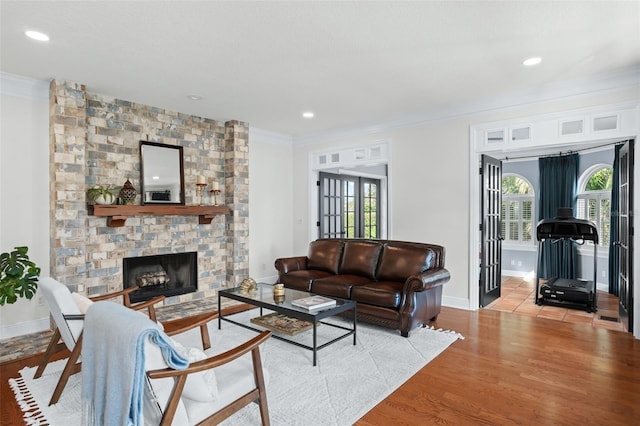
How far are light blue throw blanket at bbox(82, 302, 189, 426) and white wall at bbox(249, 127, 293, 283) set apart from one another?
4.49 metres

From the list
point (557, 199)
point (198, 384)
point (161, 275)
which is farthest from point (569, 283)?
point (161, 275)

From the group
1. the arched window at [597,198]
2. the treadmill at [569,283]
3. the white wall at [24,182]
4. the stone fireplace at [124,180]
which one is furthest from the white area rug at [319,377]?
the arched window at [597,198]

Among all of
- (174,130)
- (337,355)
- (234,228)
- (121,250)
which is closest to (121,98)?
(174,130)

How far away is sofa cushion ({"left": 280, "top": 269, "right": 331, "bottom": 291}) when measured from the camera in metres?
4.60

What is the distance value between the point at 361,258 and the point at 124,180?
3.18 metres

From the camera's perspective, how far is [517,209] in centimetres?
809

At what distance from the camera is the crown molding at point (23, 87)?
12.6ft

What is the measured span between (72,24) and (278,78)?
183 centimetres

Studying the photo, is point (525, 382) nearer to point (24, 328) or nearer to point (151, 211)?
point (151, 211)

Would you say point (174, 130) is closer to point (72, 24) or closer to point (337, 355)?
point (72, 24)

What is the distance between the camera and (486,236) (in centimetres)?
503

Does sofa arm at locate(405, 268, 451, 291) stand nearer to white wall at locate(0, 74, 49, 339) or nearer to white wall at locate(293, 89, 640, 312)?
white wall at locate(293, 89, 640, 312)

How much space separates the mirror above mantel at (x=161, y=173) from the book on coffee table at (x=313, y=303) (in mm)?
2627

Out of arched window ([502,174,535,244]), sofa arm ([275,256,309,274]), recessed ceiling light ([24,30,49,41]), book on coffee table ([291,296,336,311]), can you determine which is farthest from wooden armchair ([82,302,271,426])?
arched window ([502,174,535,244])
